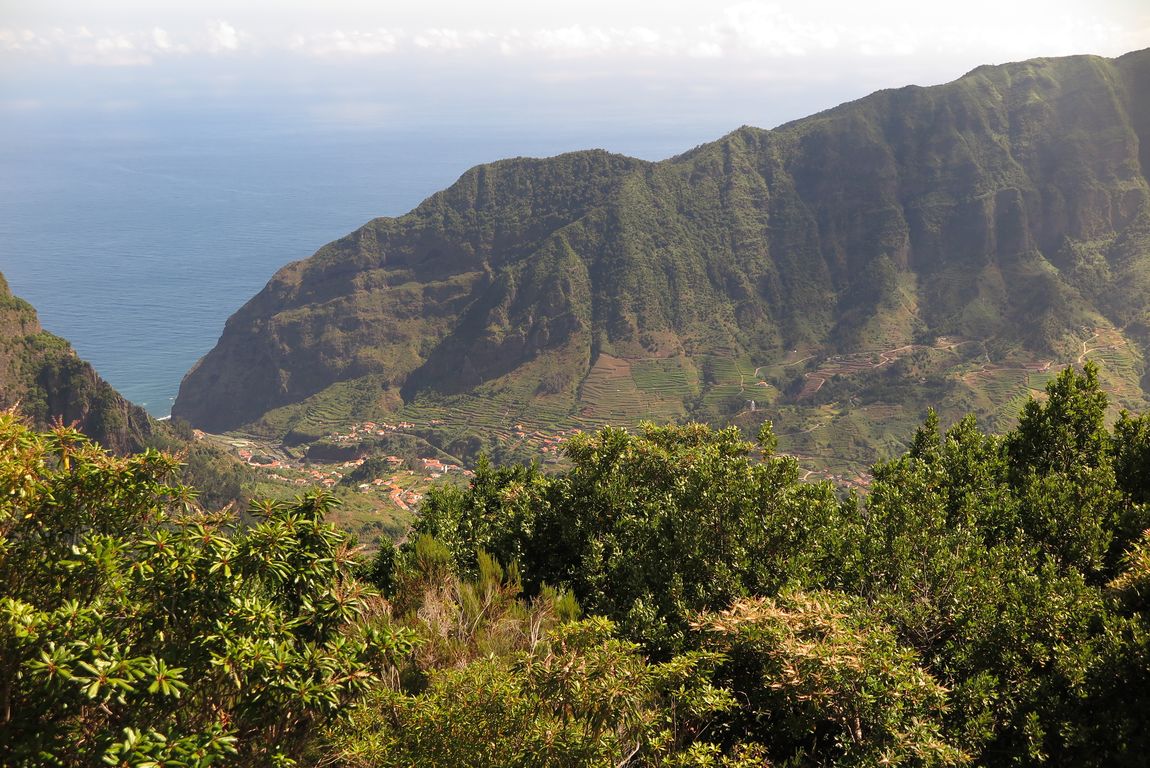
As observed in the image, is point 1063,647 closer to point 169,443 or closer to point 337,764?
point 337,764

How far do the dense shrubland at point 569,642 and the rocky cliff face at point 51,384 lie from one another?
307ft

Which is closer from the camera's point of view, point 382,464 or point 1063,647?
point 1063,647

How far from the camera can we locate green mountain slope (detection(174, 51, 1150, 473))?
156 metres

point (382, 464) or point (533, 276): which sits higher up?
point (533, 276)

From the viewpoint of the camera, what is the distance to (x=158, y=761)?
7.58 meters

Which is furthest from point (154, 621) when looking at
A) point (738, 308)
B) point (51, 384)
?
point (738, 308)

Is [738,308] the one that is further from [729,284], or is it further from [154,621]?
[154,621]

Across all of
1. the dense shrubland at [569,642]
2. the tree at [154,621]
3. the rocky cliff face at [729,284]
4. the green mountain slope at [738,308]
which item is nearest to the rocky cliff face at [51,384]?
the green mountain slope at [738,308]

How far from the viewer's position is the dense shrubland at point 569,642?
29.0 feet

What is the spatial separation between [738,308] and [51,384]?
14633 centimetres

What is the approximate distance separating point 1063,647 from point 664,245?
18733cm

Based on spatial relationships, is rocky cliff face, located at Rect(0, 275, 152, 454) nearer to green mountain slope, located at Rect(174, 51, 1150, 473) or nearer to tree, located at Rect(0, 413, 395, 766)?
green mountain slope, located at Rect(174, 51, 1150, 473)

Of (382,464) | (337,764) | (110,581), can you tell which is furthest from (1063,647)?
(382,464)

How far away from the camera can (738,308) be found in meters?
187
